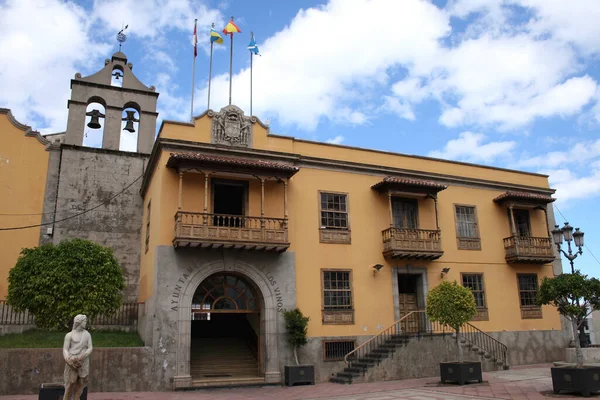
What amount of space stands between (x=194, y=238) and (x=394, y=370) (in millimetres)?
8762

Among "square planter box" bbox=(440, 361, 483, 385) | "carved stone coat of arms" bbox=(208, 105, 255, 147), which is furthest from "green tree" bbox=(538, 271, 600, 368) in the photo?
"carved stone coat of arms" bbox=(208, 105, 255, 147)

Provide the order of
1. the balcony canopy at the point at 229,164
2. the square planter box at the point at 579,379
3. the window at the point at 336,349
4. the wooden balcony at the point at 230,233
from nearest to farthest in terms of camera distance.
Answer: the square planter box at the point at 579,379 → the wooden balcony at the point at 230,233 → the balcony canopy at the point at 229,164 → the window at the point at 336,349

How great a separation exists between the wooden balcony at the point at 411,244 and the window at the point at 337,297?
6.85ft

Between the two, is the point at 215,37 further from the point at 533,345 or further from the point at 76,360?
the point at 533,345

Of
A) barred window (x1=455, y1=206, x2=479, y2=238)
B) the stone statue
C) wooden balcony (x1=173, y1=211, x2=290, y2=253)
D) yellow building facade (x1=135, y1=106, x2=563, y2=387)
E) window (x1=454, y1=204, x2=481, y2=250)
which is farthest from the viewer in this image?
barred window (x1=455, y1=206, x2=479, y2=238)

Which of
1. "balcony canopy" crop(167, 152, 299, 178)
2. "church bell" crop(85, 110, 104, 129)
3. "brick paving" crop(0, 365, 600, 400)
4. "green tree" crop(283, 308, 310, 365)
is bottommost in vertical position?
"brick paving" crop(0, 365, 600, 400)

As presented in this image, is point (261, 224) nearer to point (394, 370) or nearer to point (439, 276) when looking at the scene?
point (394, 370)

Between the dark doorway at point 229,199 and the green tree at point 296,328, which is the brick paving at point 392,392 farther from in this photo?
the dark doorway at point 229,199

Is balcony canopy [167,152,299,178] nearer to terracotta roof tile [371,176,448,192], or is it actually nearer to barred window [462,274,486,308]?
terracotta roof tile [371,176,448,192]

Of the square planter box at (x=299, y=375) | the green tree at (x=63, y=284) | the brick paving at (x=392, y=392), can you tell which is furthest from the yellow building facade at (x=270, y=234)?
the green tree at (x=63, y=284)

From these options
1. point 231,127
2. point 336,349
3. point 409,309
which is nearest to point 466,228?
point 409,309

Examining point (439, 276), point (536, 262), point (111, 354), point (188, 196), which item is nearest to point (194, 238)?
point (188, 196)

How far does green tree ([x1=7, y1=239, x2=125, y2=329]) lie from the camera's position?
15.2 meters

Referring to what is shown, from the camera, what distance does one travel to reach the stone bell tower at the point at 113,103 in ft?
74.6
